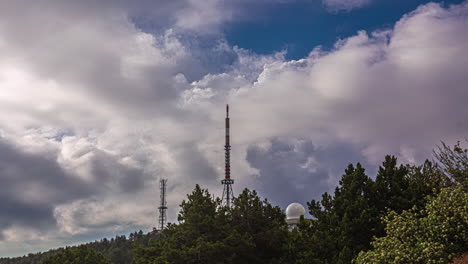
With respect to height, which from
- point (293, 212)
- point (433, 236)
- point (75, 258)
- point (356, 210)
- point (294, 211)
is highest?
point (294, 211)

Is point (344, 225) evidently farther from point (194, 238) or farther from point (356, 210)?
point (194, 238)

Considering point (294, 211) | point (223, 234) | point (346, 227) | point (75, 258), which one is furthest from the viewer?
point (294, 211)

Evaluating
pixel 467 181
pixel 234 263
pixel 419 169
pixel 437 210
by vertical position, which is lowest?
pixel 234 263

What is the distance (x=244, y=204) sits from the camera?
40438 millimetres

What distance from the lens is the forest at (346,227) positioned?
82.0 feet

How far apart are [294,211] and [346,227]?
37744mm

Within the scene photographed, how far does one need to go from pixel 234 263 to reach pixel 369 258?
15.1 meters

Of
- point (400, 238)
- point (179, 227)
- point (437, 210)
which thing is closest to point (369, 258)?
point (400, 238)

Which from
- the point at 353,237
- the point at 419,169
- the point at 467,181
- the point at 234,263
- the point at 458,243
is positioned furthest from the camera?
the point at 419,169

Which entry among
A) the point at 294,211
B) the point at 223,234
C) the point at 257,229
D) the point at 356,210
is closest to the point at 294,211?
the point at 294,211

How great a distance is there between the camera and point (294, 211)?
226 feet

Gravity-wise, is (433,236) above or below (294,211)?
below

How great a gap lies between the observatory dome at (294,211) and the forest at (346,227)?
90.0 feet

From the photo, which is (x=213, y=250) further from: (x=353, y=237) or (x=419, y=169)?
(x=419, y=169)
